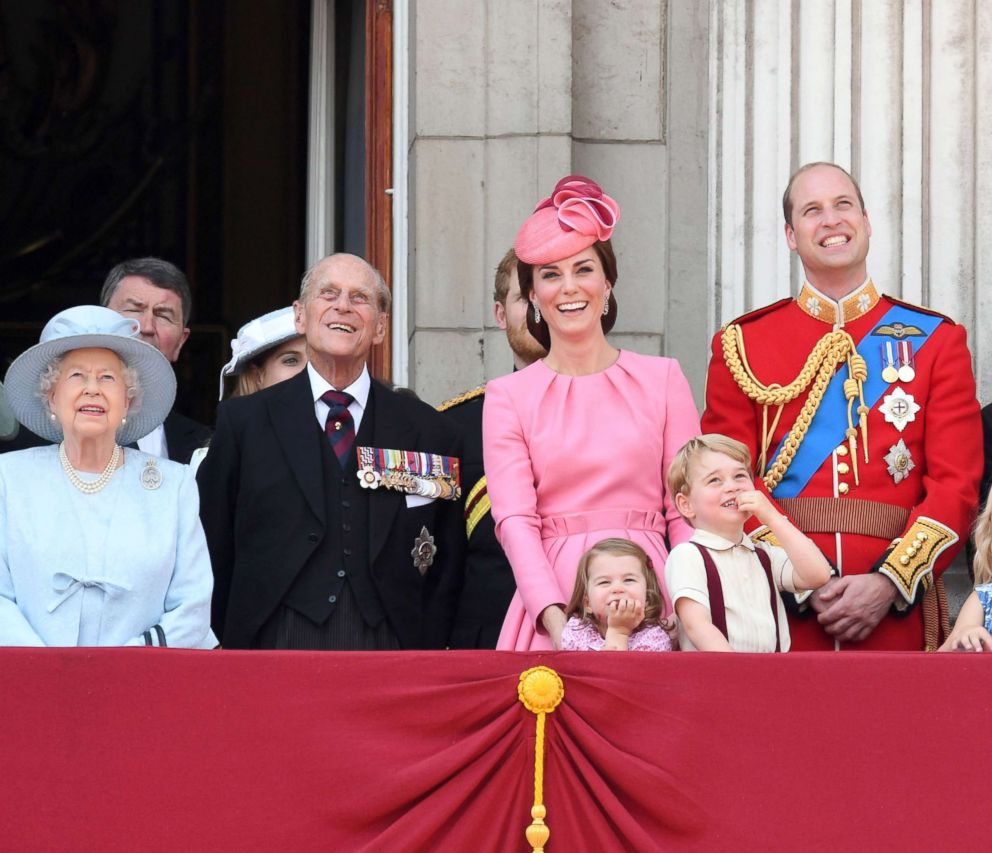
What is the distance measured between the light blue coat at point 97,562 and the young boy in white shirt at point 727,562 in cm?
106

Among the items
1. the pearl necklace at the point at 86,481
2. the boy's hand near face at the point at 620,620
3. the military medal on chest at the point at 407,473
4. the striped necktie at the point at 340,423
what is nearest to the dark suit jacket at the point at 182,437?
the striped necktie at the point at 340,423

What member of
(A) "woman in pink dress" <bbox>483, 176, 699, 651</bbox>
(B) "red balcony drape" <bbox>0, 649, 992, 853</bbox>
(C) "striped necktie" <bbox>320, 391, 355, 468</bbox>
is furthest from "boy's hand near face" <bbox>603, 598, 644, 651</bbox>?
(C) "striped necktie" <bbox>320, 391, 355, 468</bbox>

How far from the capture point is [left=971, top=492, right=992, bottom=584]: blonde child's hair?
186 inches

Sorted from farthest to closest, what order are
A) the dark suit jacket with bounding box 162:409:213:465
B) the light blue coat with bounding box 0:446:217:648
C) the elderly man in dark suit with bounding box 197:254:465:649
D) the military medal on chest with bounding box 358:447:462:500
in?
the dark suit jacket with bounding box 162:409:213:465
the military medal on chest with bounding box 358:447:462:500
the elderly man in dark suit with bounding box 197:254:465:649
the light blue coat with bounding box 0:446:217:648

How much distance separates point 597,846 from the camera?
4.10 meters

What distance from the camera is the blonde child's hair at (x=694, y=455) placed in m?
4.59

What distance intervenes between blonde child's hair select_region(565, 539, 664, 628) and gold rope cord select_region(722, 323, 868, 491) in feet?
2.46

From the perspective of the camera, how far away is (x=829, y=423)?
5.23 metres

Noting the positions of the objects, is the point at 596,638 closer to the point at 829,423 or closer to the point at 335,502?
the point at 335,502

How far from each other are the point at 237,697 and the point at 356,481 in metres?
1.11

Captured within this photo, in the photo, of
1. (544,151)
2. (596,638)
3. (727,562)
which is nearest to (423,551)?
(596,638)

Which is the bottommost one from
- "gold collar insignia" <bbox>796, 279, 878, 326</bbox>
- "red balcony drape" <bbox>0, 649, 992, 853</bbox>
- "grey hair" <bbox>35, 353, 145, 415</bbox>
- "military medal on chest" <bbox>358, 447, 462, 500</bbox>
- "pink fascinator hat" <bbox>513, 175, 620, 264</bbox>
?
"red balcony drape" <bbox>0, 649, 992, 853</bbox>

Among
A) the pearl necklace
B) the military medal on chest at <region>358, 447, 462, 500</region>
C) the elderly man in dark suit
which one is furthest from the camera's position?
the military medal on chest at <region>358, 447, 462, 500</region>

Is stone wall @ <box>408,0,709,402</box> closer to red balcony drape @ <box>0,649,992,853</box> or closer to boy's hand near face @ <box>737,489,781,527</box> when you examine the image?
boy's hand near face @ <box>737,489,781,527</box>
